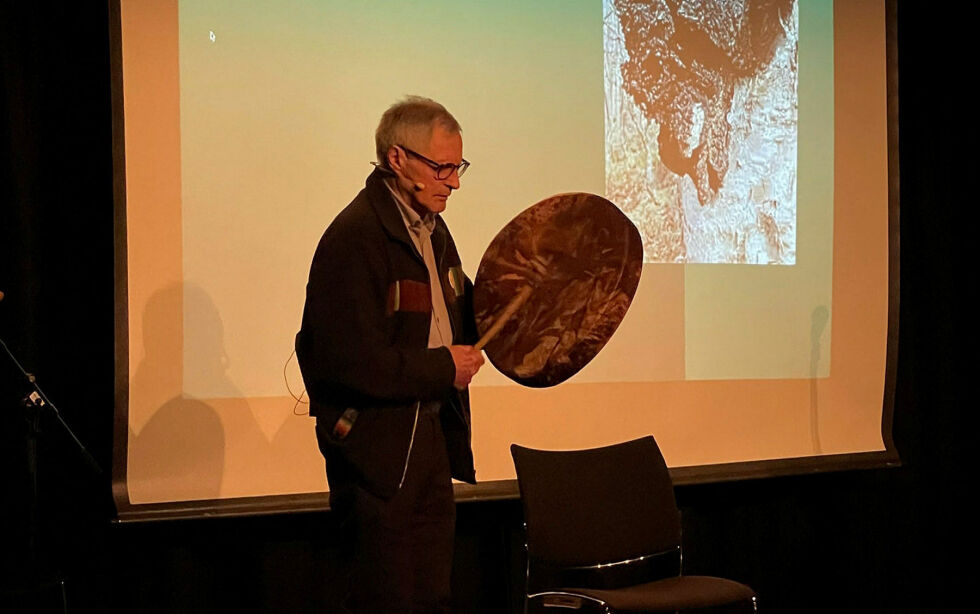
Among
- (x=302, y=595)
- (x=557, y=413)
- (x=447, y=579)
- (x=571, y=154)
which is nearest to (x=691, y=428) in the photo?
(x=557, y=413)

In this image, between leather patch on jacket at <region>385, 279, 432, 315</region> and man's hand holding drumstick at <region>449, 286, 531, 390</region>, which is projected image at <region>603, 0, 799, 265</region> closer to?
man's hand holding drumstick at <region>449, 286, 531, 390</region>

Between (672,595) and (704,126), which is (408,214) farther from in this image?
(704,126)

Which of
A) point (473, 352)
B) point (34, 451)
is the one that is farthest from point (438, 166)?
point (34, 451)

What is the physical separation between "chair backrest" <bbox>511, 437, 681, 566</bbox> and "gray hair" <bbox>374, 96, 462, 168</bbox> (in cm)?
89

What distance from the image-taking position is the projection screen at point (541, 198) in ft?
10.3

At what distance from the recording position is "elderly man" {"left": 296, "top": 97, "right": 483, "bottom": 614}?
221 cm

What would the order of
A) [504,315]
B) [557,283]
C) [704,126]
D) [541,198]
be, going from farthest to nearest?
[704,126], [541,198], [557,283], [504,315]

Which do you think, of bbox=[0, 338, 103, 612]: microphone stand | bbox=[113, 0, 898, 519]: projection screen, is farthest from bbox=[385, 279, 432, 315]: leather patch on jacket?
bbox=[0, 338, 103, 612]: microphone stand

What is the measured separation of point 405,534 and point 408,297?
51cm

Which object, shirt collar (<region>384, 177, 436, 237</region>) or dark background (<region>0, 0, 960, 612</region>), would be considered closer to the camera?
shirt collar (<region>384, 177, 436, 237</region>)

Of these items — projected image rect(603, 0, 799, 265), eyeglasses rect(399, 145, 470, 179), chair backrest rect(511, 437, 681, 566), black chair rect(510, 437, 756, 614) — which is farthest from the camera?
projected image rect(603, 0, 799, 265)

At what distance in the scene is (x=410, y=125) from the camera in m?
2.34

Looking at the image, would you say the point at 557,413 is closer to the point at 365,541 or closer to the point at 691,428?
the point at 691,428

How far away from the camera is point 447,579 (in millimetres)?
2297
